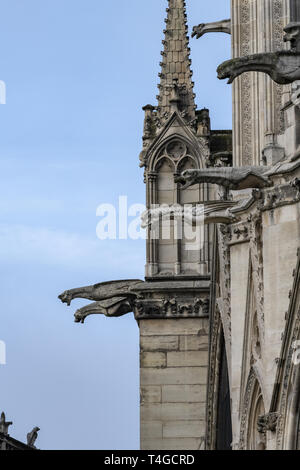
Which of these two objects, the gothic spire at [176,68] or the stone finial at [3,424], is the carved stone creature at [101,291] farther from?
the stone finial at [3,424]

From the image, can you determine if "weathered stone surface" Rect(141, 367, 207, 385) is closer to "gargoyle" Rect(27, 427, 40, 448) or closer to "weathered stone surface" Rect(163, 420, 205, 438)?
"weathered stone surface" Rect(163, 420, 205, 438)

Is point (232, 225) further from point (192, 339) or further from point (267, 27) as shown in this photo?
point (192, 339)

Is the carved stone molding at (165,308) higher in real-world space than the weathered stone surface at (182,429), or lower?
higher

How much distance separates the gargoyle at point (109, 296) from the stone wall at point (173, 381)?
2.21ft

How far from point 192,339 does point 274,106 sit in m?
7.75

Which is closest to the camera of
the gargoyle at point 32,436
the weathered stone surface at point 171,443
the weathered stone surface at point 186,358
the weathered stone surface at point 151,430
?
the weathered stone surface at point 171,443

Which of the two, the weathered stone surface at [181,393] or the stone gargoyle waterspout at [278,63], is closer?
the stone gargoyle waterspout at [278,63]

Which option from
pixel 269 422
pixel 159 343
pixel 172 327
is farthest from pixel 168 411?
pixel 269 422

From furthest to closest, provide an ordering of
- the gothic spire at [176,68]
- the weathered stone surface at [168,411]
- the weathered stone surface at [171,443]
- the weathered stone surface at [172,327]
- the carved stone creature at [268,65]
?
the gothic spire at [176,68]
the weathered stone surface at [172,327]
the weathered stone surface at [168,411]
the weathered stone surface at [171,443]
the carved stone creature at [268,65]

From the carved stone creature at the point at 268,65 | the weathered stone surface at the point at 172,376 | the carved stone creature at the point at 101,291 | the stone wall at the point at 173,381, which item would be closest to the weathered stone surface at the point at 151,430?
the stone wall at the point at 173,381

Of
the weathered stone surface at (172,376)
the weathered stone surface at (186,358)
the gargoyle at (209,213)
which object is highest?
the gargoyle at (209,213)

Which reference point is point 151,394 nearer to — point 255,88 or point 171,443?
point 171,443

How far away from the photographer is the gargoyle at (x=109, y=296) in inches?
2170

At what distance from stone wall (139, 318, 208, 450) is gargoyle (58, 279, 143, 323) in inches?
26.5
